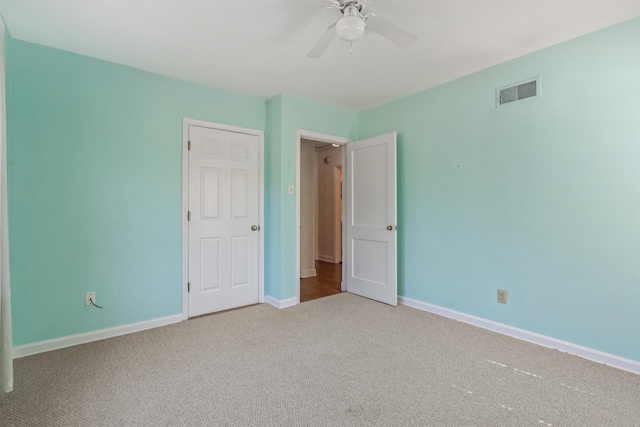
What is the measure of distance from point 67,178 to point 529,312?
13.0 feet

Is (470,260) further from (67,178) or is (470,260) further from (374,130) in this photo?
(67,178)

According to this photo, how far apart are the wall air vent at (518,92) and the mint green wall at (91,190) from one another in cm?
290

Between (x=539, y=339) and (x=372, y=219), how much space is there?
193cm

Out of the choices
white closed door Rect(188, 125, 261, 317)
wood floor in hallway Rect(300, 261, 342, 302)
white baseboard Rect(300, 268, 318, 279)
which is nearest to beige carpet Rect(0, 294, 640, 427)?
white closed door Rect(188, 125, 261, 317)

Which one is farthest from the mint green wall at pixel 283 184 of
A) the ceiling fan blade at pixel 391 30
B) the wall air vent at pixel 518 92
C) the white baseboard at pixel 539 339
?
the wall air vent at pixel 518 92

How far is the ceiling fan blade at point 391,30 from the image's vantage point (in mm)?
1753

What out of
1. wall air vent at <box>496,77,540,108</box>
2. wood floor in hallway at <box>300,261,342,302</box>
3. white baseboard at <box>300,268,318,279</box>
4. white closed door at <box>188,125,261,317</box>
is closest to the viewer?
wall air vent at <box>496,77,540,108</box>

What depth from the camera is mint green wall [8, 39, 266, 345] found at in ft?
7.66

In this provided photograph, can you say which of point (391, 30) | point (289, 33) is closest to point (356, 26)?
point (391, 30)

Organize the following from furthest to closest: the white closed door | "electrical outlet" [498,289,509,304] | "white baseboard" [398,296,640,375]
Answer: the white closed door → "electrical outlet" [498,289,509,304] → "white baseboard" [398,296,640,375]

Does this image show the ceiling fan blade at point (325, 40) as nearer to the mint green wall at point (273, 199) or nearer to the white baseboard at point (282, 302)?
the mint green wall at point (273, 199)

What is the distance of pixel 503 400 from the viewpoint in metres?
1.78

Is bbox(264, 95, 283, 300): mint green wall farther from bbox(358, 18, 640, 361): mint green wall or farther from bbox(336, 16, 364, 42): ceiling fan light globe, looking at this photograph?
bbox(336, 16, 364, 42): ceiling fan light globe

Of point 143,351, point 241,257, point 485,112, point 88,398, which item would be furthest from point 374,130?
point 88,398
